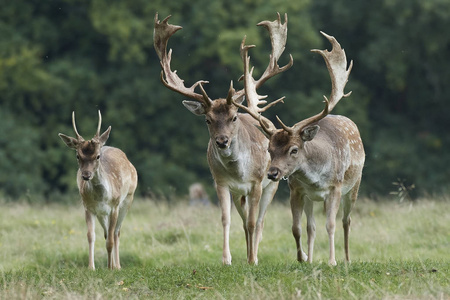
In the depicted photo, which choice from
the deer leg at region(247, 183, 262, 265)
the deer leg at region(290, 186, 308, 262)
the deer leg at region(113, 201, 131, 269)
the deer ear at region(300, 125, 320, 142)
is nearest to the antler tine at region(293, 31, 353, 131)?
the deer ear at region(300, 125, 320, 142)

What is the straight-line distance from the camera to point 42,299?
24.4 ft

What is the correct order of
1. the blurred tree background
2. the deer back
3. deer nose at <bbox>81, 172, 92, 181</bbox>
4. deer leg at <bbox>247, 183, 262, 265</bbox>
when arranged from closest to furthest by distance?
the deer back
deer nose at <bbox>81, 172, 92, 181</bbox>
deer leg at <bbox>247, 183, 262, 265</bbox>
the blurred tree background

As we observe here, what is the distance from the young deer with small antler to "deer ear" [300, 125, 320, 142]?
230 centimetres

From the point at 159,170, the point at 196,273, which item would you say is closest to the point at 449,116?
the point at 159,170

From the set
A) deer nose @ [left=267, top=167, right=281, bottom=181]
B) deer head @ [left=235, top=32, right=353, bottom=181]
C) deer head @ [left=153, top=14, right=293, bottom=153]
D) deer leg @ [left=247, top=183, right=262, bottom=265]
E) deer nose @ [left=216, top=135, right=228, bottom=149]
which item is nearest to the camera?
deer nose @ [left=267, top=167, right=281, bottom=181]

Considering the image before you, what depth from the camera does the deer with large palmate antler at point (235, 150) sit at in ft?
32.8

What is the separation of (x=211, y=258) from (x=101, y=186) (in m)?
1.91

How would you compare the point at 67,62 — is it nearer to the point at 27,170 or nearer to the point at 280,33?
the point at 27,170

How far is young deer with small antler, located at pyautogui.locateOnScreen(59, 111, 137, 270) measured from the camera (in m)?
10.4

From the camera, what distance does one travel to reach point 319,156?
960cm

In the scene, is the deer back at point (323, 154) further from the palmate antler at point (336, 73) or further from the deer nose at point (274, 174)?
the palmate antler at point (336, 73)

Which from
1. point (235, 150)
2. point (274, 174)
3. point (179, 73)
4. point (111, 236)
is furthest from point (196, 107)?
point (179, 73)

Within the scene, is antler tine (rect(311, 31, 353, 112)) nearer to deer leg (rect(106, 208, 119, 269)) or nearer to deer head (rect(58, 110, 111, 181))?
deer head (rect(58, 110, 111, 181))

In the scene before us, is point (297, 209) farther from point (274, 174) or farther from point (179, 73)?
point (179, 73)
